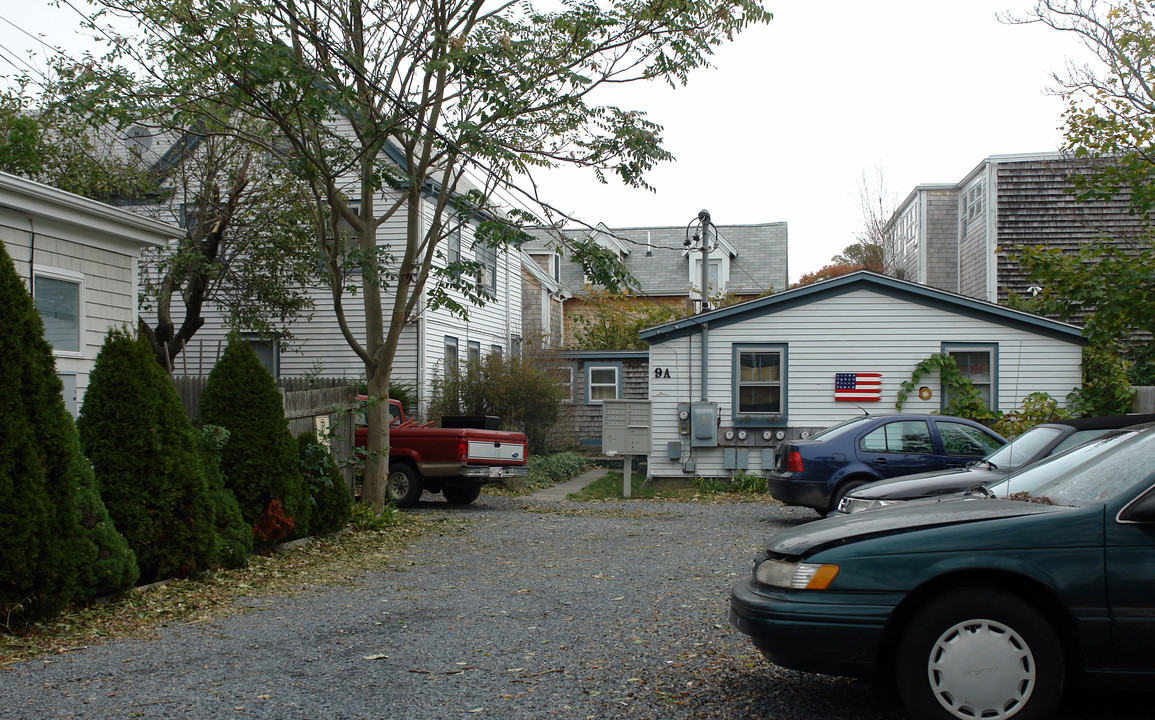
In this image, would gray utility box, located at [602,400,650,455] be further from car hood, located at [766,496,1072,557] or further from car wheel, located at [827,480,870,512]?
car hood, located at [766,496,1072,557]

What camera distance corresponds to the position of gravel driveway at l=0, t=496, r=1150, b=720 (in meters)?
4.76

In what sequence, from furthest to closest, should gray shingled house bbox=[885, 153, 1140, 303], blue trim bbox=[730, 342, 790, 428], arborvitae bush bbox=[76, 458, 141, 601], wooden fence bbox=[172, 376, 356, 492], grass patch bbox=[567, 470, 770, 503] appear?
gray shingled house bbox=[885, 153, 1140, 303] → blue trim bbox=[730, 342, 790, 428] → grass patch bbox=[567, 470, 770, 503] → wooden fence bbox=[172, 376, 356, 492] → arborvitae bush bbox=[76, 458, 141, 601]

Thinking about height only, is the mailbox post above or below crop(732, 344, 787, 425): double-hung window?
below

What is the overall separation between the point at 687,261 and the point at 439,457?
80.3 ft

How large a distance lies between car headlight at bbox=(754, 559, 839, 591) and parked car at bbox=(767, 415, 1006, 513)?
7.89m

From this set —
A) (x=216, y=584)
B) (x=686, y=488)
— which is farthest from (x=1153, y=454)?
(x=686, y=488)

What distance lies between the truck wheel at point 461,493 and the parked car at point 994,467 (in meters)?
7.60

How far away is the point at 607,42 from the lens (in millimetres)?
11977

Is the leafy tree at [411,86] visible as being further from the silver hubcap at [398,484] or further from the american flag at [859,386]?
the american flag at [859,386]

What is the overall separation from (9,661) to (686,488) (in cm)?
1280

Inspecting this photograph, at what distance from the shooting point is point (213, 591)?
313 inches

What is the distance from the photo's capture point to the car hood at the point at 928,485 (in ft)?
28.6

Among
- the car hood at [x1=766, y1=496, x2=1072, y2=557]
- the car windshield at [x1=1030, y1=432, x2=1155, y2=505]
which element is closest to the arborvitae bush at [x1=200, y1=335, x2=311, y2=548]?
the car hood at [x1=766, y1=496, x2=1072, y2=557]

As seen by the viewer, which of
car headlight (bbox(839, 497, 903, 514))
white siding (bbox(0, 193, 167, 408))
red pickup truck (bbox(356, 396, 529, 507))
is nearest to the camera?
car headlight (bbox(839, 497, 903, 514))
